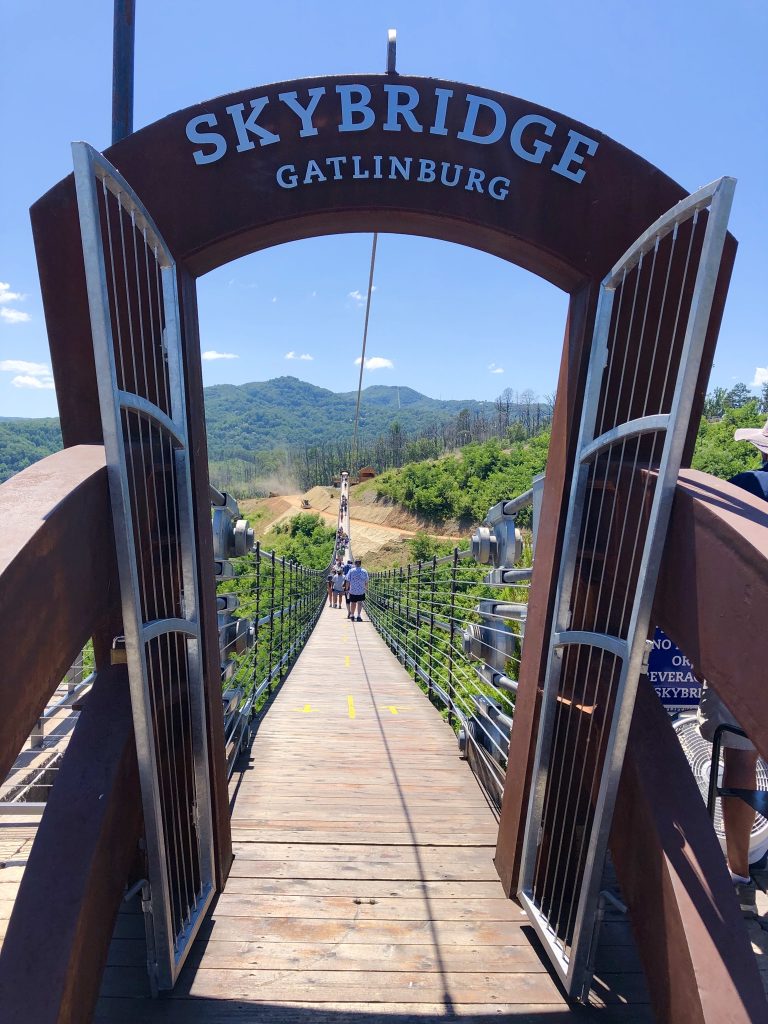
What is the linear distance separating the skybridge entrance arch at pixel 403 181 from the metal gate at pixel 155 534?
0.49ft

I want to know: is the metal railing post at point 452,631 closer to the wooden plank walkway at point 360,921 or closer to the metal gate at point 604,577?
the wooden plank walkway at point 360,921

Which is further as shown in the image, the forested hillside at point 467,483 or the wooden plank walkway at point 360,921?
the forested hillside at point 467,483

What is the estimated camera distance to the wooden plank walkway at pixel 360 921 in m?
2.27

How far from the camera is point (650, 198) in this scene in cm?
261

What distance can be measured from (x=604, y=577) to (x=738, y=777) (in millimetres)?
1058

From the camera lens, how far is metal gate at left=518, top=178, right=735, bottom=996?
2.11 meters

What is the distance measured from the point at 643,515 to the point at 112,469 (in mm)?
1516

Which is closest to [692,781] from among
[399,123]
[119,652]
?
[119,652]

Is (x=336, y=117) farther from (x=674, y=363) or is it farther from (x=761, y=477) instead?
(x=761, y=477)

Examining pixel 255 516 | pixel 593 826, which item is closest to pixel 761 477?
pixel 593 826

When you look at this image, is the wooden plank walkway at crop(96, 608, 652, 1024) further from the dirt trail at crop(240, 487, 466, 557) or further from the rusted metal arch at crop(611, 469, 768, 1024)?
the dirt trail at crop(240, 487, 466, 557)

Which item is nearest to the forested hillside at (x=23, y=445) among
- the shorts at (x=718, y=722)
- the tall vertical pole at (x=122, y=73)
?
the tall vertical pole at (x=122, y=73)

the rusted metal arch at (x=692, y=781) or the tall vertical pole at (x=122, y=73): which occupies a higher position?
the tall vertical pole at (x=122, y=73)

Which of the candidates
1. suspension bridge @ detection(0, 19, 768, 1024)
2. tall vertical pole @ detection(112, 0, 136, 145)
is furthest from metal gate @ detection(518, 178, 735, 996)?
tall vertical pole @ detection(112, 0, 136, 145)
